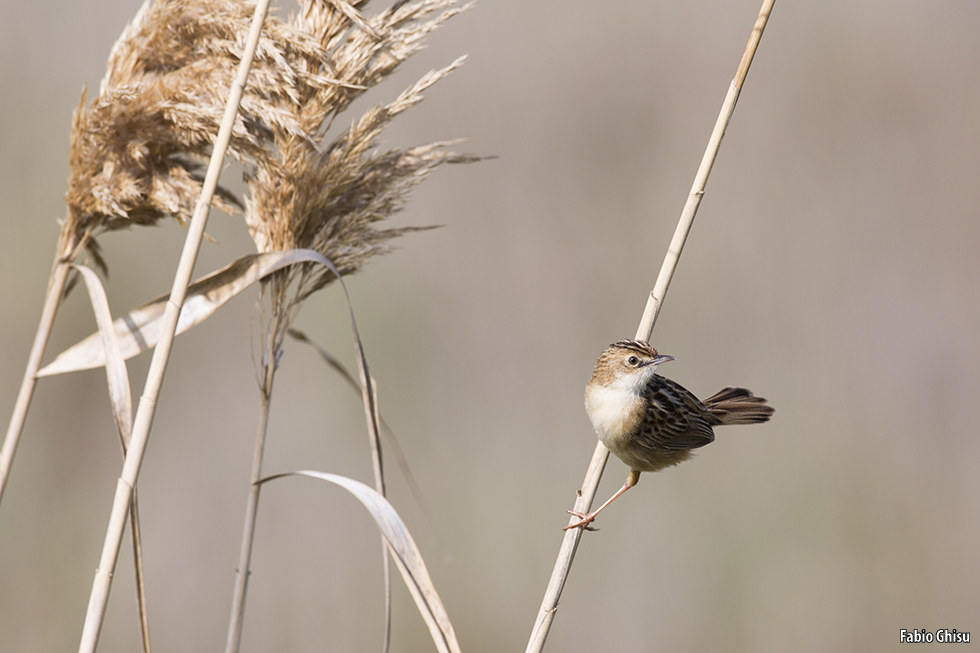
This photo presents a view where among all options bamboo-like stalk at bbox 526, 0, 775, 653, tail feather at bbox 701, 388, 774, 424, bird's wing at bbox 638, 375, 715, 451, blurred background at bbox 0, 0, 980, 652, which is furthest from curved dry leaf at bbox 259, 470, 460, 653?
blurred background at bbox 0, 0, 980, 652

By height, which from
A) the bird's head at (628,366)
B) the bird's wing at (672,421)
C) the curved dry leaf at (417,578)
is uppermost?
the bird's head at (628,366)

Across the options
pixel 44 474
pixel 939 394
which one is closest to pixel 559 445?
pixel 939 394

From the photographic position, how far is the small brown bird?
6.23 ft

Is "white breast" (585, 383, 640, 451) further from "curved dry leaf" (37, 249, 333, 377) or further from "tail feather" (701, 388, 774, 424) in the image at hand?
"curved dry leaf" (37, 249, 333, 377)

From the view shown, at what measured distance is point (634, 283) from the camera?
14.0ft

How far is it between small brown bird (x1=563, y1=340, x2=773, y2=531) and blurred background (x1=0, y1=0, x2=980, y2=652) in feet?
5.83

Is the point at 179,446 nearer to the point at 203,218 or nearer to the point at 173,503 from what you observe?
the point at 173,503

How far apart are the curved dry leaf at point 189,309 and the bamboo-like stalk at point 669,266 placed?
791 millimetres

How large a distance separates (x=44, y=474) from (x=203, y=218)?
2889 millimetres

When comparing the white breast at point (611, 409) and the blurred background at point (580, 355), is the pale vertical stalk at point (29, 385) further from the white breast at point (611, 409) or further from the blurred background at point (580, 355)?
the blurred background at point (580, 355)

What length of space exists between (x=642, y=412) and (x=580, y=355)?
7.42ft

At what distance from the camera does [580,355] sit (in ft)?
13.8

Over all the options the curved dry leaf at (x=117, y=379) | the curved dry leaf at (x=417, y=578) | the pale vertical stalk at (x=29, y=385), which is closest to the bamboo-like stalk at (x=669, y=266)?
the curved dry leaf at (x=417, y=578)

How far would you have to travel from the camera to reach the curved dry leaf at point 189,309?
1648 mm
